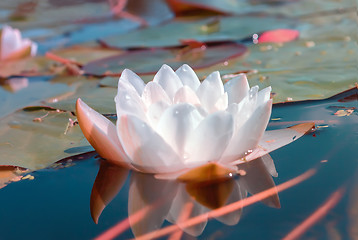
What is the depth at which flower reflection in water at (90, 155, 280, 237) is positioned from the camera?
2.68 ft

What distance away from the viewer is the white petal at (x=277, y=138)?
3.27 feet

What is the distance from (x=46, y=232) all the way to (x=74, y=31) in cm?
229

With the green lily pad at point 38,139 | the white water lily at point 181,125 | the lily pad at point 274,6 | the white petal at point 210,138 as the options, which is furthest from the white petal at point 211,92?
the lily pad at point 274,6

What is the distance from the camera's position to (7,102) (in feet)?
5.36

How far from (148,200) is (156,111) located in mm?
186

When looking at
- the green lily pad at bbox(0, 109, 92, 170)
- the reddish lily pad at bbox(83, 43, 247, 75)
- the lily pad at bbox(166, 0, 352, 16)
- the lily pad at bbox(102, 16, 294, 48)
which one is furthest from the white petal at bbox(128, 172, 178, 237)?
the lily pad at bbox(166, 0, 352, 16)

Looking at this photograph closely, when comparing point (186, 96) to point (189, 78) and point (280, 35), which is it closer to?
point (189, 78)

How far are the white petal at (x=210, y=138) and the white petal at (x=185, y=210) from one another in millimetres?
76

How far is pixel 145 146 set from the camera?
2.84ft

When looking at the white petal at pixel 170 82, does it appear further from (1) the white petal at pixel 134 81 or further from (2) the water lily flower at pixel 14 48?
(2) the water lily flower at pixel 14 48

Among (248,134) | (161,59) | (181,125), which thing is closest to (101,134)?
(181,125)

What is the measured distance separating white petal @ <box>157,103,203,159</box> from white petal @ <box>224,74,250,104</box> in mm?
171

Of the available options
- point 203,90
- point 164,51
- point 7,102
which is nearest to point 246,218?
point 203,90

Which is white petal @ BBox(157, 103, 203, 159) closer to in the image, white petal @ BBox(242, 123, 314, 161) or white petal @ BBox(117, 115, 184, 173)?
white petal @ BBox(117, 115, 184, 173)
